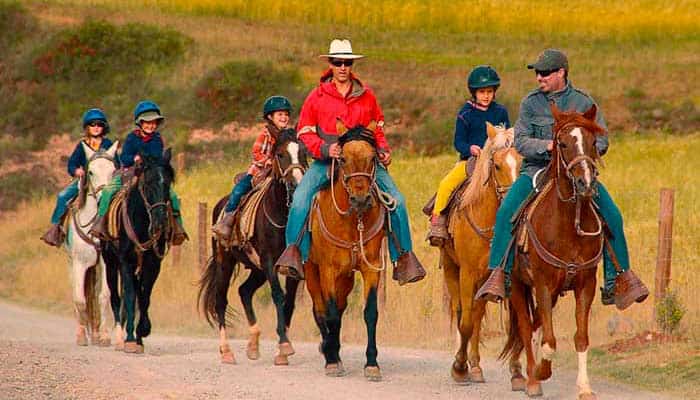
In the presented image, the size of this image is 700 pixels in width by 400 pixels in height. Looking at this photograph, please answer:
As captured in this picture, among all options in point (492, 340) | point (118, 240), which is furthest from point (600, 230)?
point (118, 240)

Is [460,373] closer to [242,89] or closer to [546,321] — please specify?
[546,321]

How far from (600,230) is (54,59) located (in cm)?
5432

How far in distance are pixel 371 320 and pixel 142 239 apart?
4.68 metres

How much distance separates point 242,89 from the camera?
190 feet

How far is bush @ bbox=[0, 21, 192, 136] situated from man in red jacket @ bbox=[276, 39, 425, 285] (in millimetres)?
45265

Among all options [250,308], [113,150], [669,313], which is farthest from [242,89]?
[669,313]

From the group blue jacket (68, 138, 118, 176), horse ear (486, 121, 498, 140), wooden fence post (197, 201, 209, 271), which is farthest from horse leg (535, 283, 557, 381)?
wooden fence post (197, 201, 209, 271)

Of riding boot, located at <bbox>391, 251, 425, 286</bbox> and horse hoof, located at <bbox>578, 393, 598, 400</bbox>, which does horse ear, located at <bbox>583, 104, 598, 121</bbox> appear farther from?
riding boot, located at <bbox>391, 251, 425, 286</bbox>

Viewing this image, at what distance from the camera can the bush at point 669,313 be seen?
16.3 meters

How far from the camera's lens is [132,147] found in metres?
18.1

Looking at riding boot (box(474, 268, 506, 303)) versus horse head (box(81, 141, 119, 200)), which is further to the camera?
horse head (box(81, 141, 119, 200))

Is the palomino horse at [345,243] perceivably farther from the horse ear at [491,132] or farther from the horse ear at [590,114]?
the horse ear at [590,114]

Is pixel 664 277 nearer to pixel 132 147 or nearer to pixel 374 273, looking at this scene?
pixel 374 273

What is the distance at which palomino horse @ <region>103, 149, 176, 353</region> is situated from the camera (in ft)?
57.4
